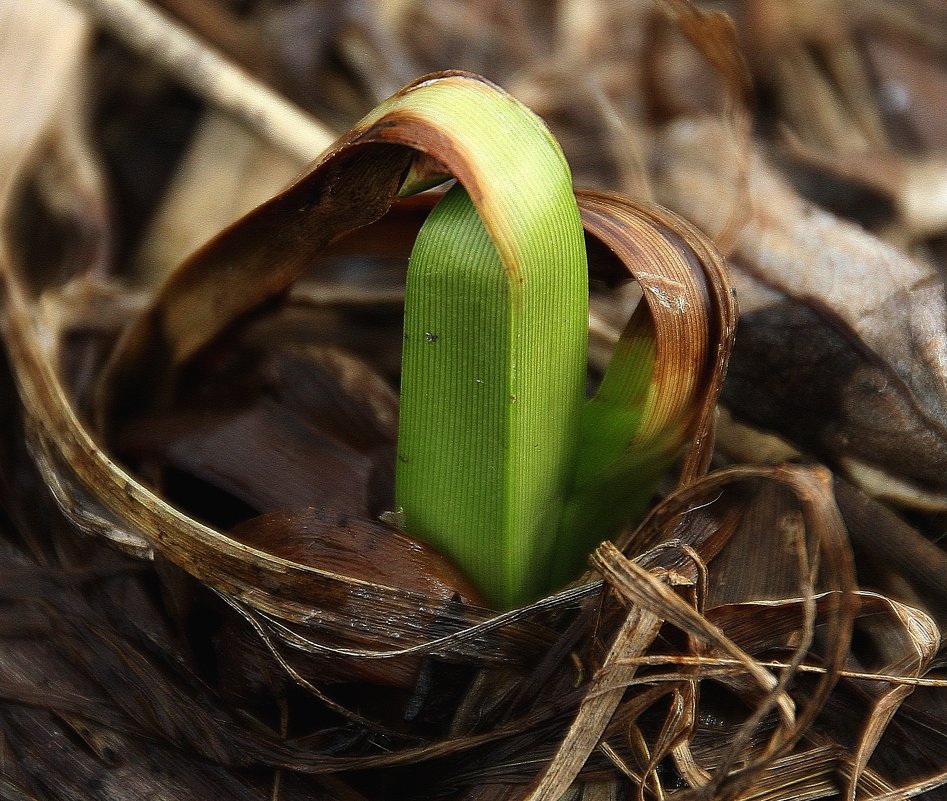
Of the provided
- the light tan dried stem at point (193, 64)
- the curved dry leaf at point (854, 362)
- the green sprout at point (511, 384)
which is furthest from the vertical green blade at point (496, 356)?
the light tan dried stem at point (193, 64)

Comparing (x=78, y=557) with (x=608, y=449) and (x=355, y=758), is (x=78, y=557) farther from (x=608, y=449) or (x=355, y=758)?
(x=608, y=449)

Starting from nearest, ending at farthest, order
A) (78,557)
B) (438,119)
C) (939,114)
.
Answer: (438,119)
(78,557)
(939,114)

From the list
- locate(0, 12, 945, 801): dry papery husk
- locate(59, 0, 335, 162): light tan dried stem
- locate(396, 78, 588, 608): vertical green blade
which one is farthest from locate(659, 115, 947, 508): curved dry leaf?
locate(59, 0, 335, 162): light tan dried stem

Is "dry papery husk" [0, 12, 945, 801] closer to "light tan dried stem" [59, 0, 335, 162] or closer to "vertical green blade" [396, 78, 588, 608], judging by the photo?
"vertical green blade" [396, 78, 588, 608]

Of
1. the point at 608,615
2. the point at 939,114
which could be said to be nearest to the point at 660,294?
the point at 608,615

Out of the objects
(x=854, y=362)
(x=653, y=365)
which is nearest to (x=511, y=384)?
(x=653, y=365)

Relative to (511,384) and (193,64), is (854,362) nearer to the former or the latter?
(511,384)
